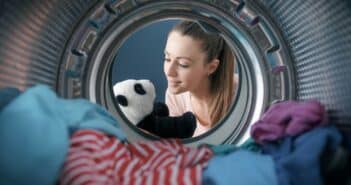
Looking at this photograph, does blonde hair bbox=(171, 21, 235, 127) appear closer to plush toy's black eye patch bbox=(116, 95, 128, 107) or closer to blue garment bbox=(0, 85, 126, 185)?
plush toy's black eye patch bbox=(116, 95, 128, 107)

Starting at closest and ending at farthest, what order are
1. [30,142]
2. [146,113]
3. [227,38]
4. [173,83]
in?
1. [30,142]
2. [227,38]
3. [146,113]
4. [173,83]

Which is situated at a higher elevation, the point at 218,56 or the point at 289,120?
the point at 218,56

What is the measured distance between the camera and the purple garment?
647 mm

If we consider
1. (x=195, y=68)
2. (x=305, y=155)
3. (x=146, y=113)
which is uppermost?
(x=195, y=68)

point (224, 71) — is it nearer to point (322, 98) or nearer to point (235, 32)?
point (235, 32)

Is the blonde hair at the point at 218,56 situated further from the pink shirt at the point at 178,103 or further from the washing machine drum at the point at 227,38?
the washing machine drum at the point at 227,38

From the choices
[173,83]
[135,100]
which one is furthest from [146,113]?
[173,83]

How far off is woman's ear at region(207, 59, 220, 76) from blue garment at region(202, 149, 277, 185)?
2.50 ft

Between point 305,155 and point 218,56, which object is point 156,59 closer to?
point 218,56

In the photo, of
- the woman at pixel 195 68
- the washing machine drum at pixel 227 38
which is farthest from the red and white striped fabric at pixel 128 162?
the woman at pixel 195 68

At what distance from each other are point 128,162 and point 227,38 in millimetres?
345

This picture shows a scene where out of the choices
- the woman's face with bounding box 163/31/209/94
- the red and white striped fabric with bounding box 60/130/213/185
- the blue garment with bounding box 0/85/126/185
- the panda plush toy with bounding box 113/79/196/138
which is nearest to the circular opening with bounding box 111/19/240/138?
the woman's face with bounding box 163/31/209/94

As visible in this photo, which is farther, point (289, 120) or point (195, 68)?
point (195, 68)

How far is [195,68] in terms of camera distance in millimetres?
1385
